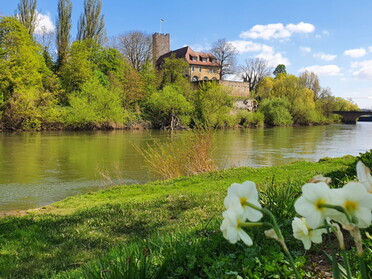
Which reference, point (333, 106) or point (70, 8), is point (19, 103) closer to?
point (70, 8)

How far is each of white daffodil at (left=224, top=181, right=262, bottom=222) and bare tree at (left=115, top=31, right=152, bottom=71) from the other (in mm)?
66485

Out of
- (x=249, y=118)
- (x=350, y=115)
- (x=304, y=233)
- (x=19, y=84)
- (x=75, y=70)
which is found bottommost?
(x=304, y=233)

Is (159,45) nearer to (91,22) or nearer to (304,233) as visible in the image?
(91,22)

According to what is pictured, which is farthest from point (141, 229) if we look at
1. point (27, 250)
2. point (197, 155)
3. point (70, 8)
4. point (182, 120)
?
point (70, 8)

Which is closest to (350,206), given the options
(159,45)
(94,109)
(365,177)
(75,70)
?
(365,177)

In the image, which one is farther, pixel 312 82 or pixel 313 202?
pixel 312 82

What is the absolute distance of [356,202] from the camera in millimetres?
884

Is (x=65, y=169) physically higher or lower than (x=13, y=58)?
lower

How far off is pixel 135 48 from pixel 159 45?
10820 mm

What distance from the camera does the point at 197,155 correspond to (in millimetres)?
12102

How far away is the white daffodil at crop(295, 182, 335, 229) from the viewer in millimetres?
884

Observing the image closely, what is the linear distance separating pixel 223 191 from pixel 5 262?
4.87 m

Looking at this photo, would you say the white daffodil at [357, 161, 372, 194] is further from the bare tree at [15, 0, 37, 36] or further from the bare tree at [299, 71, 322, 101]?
the bare tree at [299, 71, 322, 101]

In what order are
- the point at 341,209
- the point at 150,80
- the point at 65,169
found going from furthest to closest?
the point at 150,80 → the point at 65,169 → the point at 341,209
